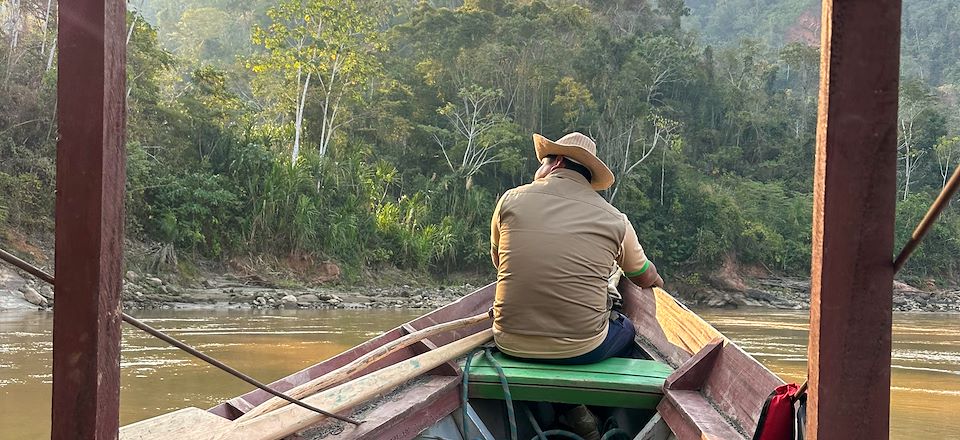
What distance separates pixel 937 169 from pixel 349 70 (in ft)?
54.2

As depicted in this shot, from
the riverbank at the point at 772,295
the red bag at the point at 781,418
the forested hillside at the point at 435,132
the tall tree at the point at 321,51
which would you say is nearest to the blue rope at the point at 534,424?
the red bag at the point at 781,418

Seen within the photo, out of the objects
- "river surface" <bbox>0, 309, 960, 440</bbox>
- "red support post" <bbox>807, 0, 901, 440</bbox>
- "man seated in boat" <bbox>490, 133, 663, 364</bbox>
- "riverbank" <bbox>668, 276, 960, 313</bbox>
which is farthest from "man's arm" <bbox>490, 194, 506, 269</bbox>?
"riverbank" <bbox>668, 276, 960, 313</bbox>

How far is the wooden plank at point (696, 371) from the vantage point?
90.6 inches

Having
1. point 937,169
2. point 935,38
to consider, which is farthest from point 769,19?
point 937,169

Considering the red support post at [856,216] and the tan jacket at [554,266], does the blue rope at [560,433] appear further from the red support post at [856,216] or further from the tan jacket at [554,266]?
the red support post at [856,216]

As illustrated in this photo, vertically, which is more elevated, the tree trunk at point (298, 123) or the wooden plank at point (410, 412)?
the tree trunk at point (298, 123)

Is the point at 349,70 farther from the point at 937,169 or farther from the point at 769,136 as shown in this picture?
the point at 937,169

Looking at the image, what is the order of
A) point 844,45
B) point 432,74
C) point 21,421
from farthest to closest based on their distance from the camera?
point 432,74
point 21,421
point 844,45

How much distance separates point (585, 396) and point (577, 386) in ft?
0.12

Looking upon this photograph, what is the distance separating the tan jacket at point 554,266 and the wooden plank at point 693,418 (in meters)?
0.38

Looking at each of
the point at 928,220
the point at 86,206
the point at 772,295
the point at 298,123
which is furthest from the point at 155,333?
the point at 772,295

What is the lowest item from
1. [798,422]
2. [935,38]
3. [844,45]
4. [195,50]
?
[798,422]

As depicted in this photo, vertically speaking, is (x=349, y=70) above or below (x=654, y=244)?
above

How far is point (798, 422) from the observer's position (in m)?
1.44
